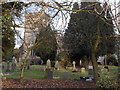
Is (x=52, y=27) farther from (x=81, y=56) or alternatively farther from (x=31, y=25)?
(x=81, y=56)

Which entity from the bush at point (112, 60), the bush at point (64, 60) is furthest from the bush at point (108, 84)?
the bush at point (112, 60)

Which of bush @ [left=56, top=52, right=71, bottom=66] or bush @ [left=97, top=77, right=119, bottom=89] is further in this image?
bush @ [left=56, top=52, right=71, bottom=66]

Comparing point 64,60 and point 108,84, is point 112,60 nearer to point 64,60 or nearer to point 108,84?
point 64,60

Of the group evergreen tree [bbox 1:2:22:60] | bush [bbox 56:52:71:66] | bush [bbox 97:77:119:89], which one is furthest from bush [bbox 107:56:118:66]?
bush [bbox 97:77:119:89]

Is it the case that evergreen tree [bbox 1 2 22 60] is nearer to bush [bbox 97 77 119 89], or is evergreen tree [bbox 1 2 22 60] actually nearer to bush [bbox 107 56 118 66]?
bush [bbox 97 77 119 89]

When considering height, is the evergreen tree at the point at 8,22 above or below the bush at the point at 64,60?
above

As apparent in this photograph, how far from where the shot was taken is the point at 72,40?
16406 millimetres

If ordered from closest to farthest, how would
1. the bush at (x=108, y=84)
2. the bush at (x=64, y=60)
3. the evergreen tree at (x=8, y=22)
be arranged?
the bush at (x=108, y=84) → the evergreen tree at (x=8, y=22) → the bush at (x=64, y=60)

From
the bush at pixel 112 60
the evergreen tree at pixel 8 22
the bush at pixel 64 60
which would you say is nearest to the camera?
the evergreen tree at pixel 8 22

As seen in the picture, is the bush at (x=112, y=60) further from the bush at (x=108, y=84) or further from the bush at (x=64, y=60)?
the bush at (x=108, y=84)

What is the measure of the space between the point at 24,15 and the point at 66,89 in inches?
161

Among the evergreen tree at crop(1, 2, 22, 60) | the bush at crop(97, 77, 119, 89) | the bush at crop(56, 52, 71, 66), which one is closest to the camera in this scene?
the bush at crop(97, 77, 119, 89)

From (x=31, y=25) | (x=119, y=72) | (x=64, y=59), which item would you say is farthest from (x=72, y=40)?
(x=119, y=72)

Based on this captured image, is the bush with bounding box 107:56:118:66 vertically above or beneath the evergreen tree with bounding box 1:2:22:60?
beneath
